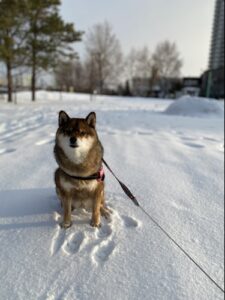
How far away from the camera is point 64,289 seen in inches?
81.7

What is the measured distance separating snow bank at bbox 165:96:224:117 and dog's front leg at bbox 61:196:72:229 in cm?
1153

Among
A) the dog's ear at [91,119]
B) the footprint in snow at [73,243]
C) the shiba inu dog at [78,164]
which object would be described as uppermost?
the dog's ear at [91,119]

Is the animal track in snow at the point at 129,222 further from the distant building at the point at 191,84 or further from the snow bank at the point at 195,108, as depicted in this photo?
the distant building at the point at 191,84

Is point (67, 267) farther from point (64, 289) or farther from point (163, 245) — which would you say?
point (163, 245)

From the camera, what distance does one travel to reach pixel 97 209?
8.80ft

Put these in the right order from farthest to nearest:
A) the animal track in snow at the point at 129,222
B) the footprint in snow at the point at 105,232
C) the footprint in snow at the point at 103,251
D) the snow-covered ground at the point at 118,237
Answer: the animal track in snow at the point at 129,222
the footprint in snow at the point at 105,232
the footprint in snow at the point at 103,251
the snow-covered ground at the point at 118,237

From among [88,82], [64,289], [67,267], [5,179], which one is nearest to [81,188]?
[67,267]

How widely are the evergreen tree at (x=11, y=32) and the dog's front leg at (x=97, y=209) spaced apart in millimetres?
15128

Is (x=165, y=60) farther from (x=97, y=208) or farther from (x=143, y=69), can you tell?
(x=97, y=208)

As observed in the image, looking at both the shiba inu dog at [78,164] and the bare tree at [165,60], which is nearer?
the shiba inu dog at [78,164]

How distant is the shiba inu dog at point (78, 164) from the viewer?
2287mm

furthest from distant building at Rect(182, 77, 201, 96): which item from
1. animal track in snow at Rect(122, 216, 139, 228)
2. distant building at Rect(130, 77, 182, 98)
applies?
animal track in snow at Rect(122, 216, 139, 228)

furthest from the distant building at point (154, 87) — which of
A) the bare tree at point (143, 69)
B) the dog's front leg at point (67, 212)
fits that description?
the dog's front leg at point (67, 212)

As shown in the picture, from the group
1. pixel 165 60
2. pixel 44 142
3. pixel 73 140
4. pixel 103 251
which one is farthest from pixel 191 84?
pixel 73 140
